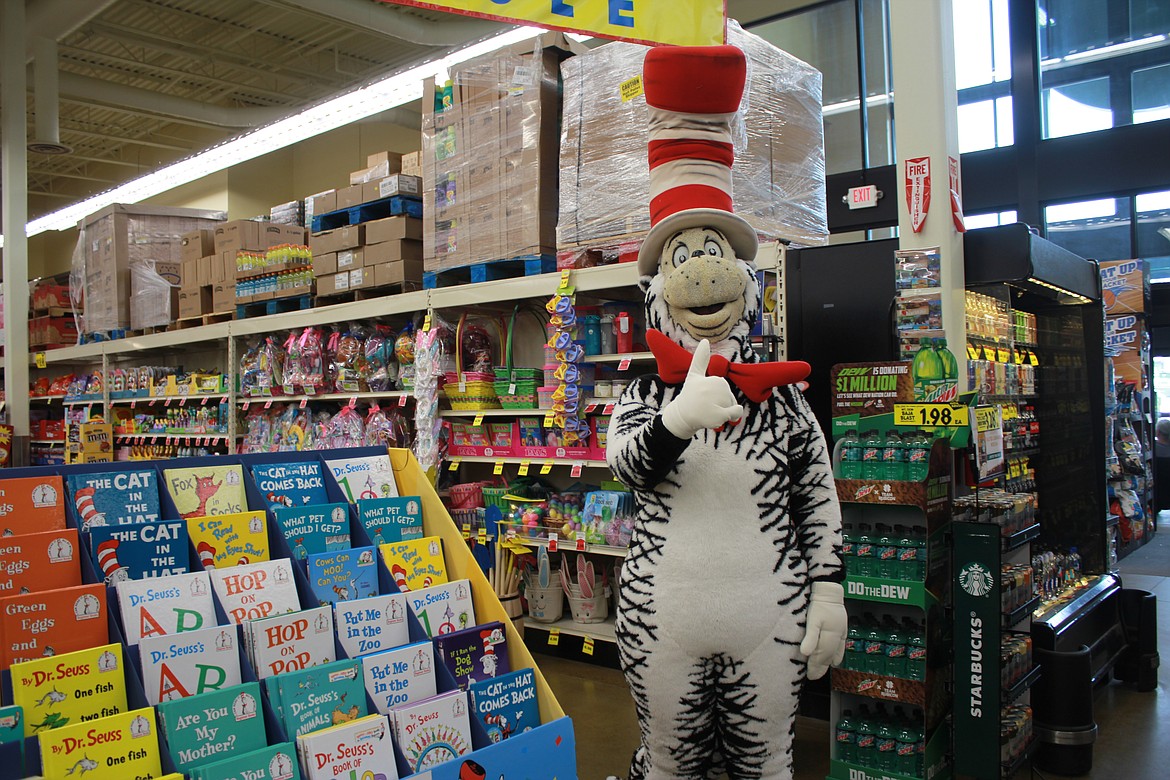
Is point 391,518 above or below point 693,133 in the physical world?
below

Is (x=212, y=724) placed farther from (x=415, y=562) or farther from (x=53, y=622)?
(x=415, y=562)

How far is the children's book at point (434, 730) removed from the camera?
1.84 meters

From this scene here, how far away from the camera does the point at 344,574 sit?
220cm

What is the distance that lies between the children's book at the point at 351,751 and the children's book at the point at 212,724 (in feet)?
0.39

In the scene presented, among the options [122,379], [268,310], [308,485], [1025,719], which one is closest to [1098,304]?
[1025,719]

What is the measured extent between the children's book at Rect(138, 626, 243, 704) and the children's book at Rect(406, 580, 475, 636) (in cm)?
46

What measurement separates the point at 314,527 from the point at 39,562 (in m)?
0.63

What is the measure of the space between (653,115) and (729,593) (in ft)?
4.44

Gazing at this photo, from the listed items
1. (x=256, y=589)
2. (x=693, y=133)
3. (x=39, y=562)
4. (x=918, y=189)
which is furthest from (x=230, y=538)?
(x=918, y=189)

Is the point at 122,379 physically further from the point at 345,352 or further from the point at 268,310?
the point at 345,352

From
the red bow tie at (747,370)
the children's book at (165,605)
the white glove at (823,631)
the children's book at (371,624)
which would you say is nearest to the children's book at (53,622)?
the children's book at (165,605)

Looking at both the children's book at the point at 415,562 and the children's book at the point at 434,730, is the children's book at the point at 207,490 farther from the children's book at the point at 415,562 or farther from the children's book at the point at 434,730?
the children's book at the point at 434,730

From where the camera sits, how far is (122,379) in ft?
27.7

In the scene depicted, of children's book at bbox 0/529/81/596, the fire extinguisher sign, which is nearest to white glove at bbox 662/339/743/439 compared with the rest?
children's book at bbox 0/529/81/596
